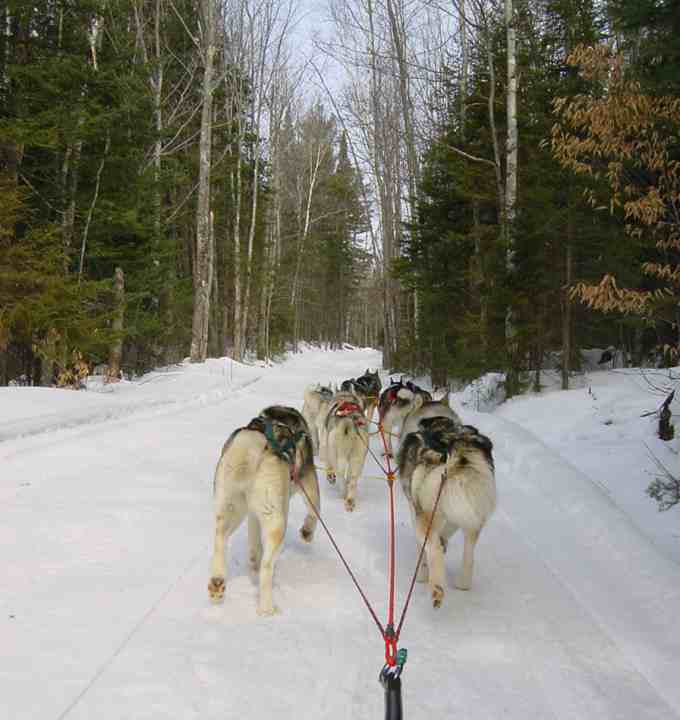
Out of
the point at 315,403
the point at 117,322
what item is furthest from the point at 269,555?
the point at 117,322

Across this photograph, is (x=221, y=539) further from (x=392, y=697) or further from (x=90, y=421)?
(x=90, y=421)

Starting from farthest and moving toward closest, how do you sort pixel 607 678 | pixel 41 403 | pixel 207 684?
pixel 41 403, pixel 607 678, pixel 207 684

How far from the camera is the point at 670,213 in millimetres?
5824

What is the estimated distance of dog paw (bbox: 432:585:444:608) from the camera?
3369 mm

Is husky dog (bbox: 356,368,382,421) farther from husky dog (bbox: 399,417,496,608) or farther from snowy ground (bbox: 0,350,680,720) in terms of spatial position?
husky dog (bbox: 399,417,496,608)

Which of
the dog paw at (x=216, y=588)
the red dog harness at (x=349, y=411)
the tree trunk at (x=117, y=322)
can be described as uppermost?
the tree trunk at (x=117, y=322)

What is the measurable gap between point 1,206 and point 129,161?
411 cm

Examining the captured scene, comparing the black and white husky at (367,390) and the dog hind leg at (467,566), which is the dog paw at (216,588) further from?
the black and white husky at (367,390)

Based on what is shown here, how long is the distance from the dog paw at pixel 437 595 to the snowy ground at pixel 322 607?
0.12 metres

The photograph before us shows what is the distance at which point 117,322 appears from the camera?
1394 centimetres

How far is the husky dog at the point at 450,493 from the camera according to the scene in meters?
3.50

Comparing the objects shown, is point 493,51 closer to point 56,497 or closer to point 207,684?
point 56,497

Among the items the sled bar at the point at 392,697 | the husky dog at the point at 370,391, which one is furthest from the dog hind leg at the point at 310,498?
the husky dog at the point at 370,391

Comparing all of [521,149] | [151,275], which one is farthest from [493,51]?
[151,275]
